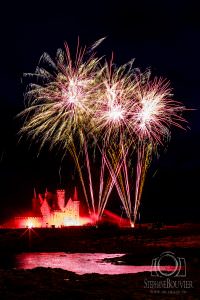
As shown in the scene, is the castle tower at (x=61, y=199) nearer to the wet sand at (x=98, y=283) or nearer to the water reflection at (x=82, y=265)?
the wet sand at (x=98, y=283)

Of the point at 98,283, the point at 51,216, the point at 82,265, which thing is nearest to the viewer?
the point at 98,283

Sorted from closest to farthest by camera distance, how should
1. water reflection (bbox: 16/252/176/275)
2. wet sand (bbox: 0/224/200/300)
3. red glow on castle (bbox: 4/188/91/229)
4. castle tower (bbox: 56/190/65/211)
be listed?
wet sand (bbox: 0/224/200/300) → water reflection (bbox: 16/252/176/275) → red glow on castle (bbox: 4/188/91/229) → castle tower (bbox: 56/190/65/211)

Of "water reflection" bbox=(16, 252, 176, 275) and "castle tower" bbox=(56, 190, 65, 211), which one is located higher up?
"castle tower" bbox=(56, 190, 65, 211)

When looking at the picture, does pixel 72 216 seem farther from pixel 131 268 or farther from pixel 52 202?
pixel 131 268

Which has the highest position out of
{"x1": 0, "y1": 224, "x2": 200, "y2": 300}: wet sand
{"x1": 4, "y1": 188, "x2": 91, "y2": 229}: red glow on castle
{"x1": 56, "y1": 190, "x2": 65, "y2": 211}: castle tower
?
{"x1": 56, "y1": 190, "x2": 65, "y2": 211}: castle tower

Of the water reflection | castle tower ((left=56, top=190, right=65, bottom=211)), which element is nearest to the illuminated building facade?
castle tower ((left=56, top=190, right=65, bottom=211))

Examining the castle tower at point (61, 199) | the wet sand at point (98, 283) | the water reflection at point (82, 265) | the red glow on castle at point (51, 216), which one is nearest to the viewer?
the wet sand at point (98, 283)

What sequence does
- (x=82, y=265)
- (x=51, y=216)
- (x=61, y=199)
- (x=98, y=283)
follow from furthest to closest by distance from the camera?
(x=61, y=199), (x=51, y=216), (x=82, y=265), (x=98, y=283)

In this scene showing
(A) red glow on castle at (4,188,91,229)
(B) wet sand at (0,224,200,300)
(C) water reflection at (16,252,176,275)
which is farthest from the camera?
(A) red glow on castle at (4,188,91,229)

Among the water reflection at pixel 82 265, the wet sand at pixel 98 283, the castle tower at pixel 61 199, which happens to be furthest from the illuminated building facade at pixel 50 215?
the water reflection at pixel 82 265

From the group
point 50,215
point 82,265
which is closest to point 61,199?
point 50,215

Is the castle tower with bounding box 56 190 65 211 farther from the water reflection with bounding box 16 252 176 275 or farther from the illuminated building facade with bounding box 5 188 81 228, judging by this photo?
the water reflection with bounding box 16 252 176 275

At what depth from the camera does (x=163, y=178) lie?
165 meters

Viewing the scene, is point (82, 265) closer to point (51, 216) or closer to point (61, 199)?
point (51, 216)
